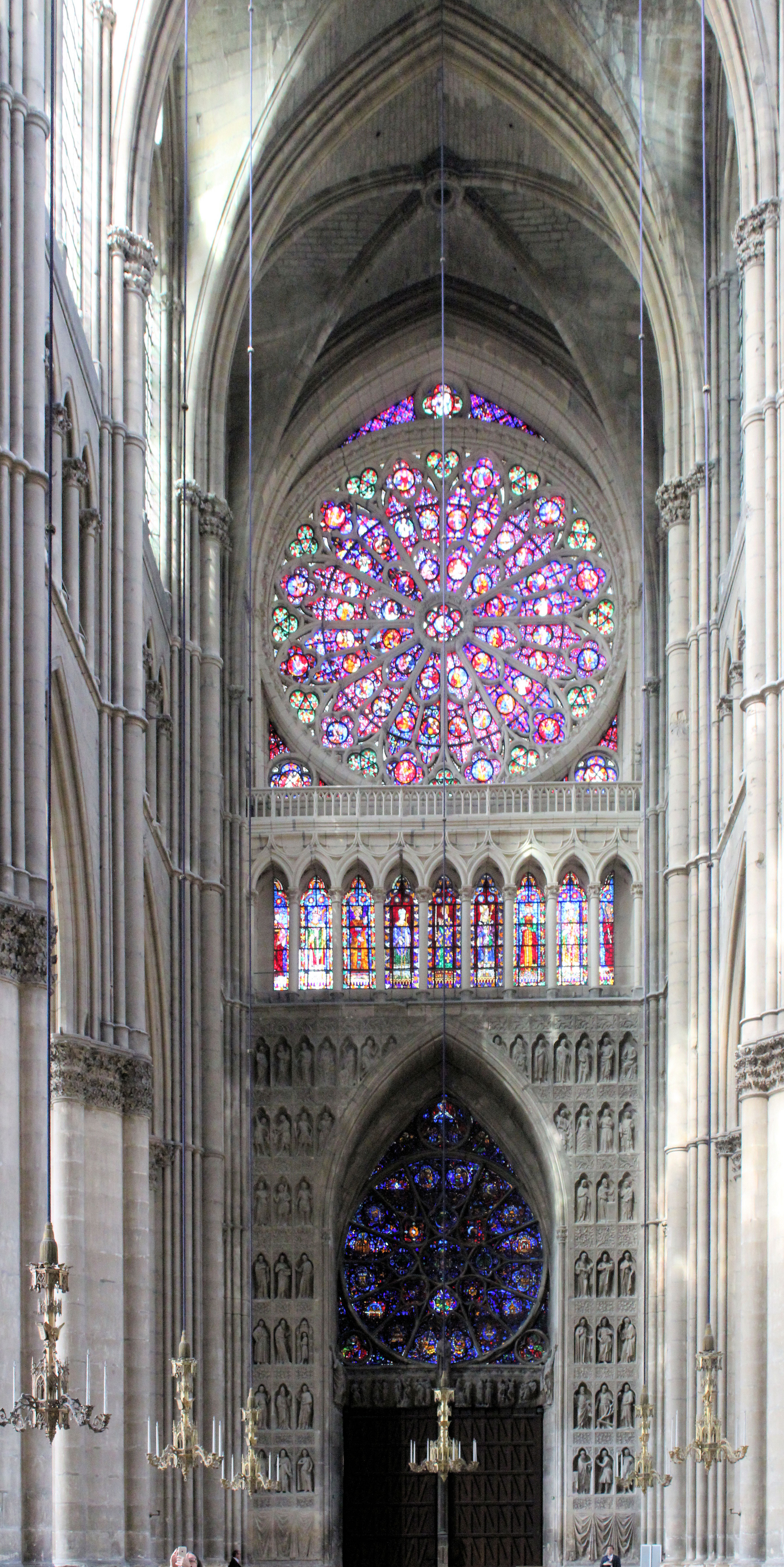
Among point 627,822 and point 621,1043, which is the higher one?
point 627,822

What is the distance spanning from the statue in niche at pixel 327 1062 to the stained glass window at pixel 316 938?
896 mm

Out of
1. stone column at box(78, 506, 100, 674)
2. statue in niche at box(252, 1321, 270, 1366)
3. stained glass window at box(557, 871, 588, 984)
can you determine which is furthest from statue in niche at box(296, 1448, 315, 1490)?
stone column at box(78, 506, 100, 674)

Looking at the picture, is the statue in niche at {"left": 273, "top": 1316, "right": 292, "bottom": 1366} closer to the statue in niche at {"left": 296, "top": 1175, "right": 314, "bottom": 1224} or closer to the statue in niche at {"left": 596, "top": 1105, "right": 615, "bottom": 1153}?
the statue in niche at {"left": 296, "top": 1175, "right": 314, "bottom": 1224}

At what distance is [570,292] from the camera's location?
40.1 metres

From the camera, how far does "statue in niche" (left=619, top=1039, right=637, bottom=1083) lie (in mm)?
37719

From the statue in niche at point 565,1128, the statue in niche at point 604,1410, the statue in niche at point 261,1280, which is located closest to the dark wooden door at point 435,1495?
the statue in niche at point 604,1410

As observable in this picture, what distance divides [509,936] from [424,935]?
126 centimetres

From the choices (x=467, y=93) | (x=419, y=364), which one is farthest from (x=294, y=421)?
(x=467, y=93)

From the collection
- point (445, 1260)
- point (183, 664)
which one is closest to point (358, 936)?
point (445, 1260)

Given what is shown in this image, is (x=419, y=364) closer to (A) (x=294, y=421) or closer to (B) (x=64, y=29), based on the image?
(A) (x=294, y=421)

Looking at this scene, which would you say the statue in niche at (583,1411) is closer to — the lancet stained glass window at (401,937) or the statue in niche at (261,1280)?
the statue in niche at (261,1280)

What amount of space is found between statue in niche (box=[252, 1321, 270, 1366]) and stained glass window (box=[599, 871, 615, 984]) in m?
6.98

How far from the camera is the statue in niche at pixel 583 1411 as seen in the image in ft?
120

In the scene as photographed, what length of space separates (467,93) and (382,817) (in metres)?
10.5
